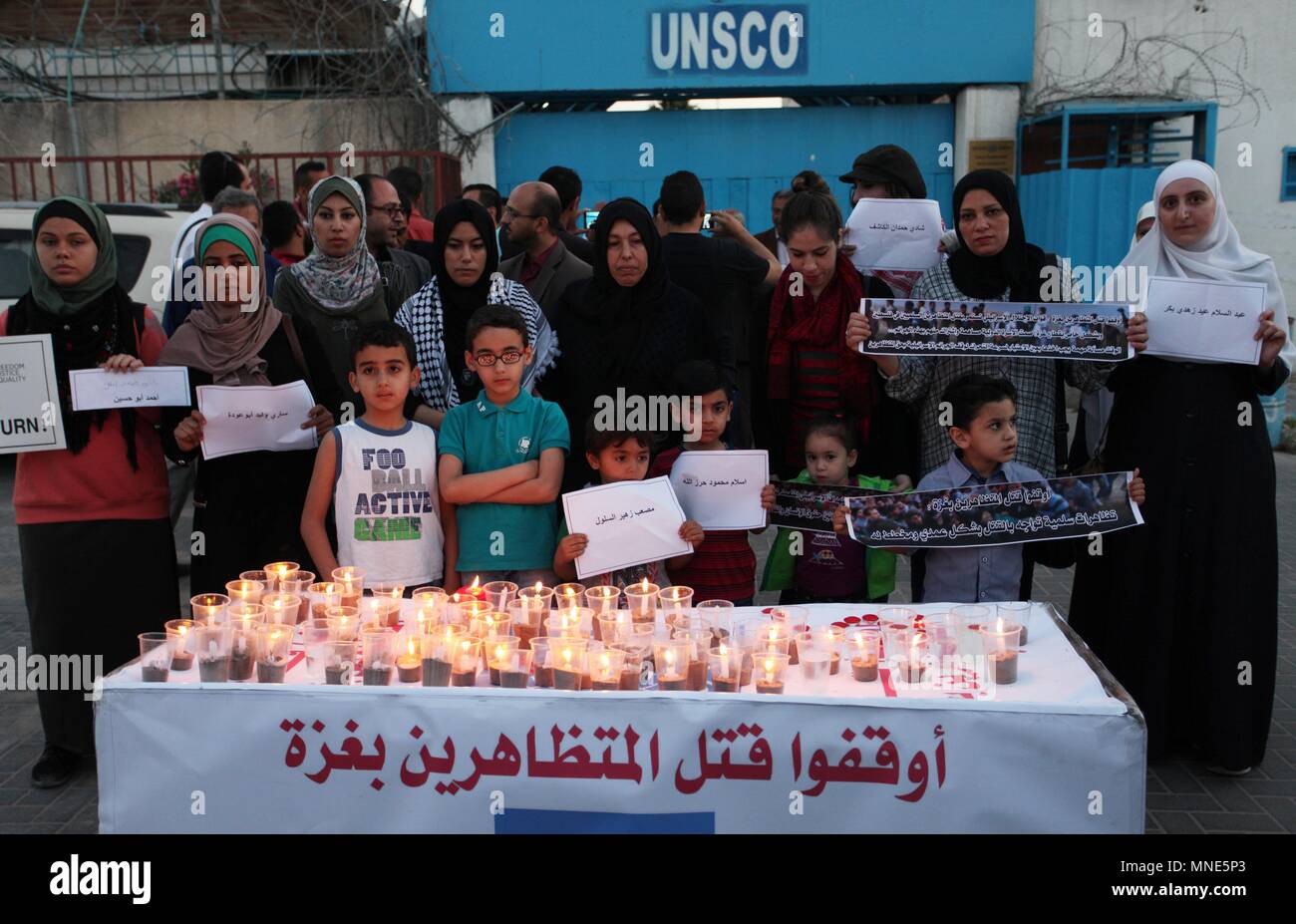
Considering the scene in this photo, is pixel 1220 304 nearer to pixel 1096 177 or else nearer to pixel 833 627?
pixel 833 627

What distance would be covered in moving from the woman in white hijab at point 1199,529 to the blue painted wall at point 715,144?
32.5 feet

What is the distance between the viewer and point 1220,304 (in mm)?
4184

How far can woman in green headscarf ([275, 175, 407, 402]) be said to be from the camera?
491cm

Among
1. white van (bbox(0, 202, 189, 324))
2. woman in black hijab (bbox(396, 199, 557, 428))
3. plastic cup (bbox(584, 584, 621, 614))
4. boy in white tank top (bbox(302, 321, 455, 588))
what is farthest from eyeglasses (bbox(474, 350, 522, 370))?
white van (bbox(0, 202, 189, 324))

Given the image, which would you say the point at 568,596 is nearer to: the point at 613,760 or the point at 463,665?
the point at 463,665

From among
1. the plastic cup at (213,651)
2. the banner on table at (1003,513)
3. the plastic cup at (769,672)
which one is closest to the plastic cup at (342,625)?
the plastic cup at (213,651)

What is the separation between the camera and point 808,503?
4309 millimetres

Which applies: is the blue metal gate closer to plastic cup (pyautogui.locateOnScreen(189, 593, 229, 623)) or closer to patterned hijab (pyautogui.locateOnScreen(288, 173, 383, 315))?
patterned hijab (pyautogui.locateOnScreen(288, 173, 383, 315))

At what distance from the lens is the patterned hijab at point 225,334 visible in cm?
446

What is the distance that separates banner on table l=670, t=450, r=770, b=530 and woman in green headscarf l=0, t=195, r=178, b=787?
2.02 meters

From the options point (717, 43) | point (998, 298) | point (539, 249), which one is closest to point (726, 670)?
point (998, 298)

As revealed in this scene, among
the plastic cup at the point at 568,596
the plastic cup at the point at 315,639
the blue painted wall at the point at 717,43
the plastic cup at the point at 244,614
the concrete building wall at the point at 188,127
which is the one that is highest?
the blue painted wall at the point at 717,43

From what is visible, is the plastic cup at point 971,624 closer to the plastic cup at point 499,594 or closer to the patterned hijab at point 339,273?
the plastic cup at point 499,594

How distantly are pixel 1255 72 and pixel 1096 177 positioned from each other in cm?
247
